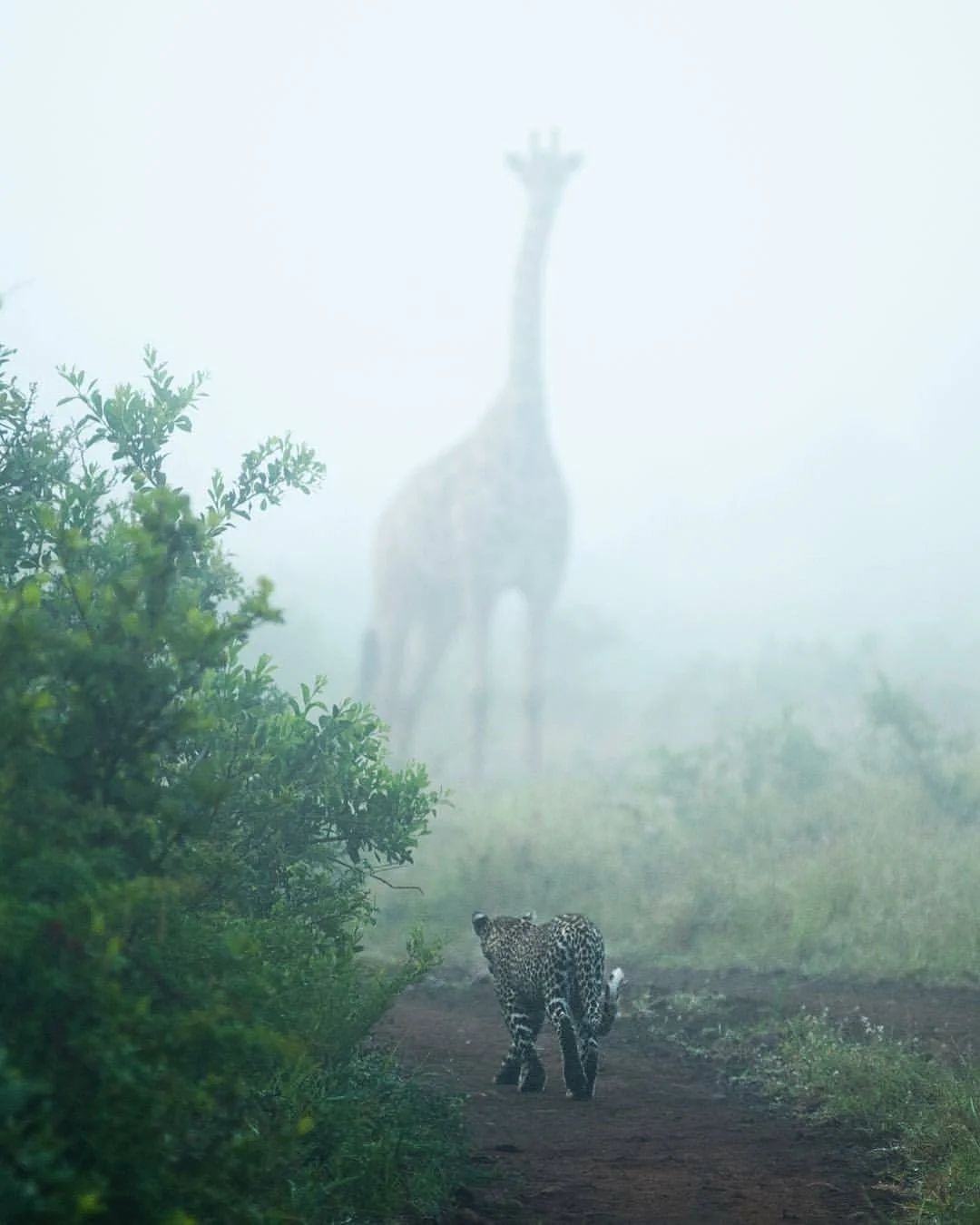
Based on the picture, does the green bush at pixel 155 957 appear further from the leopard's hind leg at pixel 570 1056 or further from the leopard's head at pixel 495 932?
the leopard's head at pixel 495 932

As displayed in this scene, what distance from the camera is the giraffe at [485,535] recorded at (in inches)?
749

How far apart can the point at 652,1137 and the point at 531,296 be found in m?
15.5

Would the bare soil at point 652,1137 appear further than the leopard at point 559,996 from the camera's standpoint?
No

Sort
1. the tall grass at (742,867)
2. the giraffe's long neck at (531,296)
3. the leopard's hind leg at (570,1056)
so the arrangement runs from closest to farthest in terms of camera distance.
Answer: the leopard's hind leg at (570,1056) < the tall grass at (742,867) < the giraffe's long neck at (531,296)

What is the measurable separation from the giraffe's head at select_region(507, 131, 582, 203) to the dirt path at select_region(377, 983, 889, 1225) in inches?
565

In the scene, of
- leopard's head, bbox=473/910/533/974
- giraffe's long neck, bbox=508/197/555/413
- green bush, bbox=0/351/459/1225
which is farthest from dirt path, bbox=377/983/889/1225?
giraffe's long neck, bbox=508/197/555/413

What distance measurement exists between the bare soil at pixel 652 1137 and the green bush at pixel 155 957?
1.45 feet

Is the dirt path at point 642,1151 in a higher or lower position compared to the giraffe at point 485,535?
lower

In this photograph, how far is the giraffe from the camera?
19.0 m

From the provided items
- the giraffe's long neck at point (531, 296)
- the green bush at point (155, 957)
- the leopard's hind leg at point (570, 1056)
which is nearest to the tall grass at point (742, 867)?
the leopard's hind leg at point (570, 1056)

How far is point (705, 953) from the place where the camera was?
10.8 m

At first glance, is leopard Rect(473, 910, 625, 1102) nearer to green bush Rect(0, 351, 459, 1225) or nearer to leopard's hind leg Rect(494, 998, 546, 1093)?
leopard's hind leg Rect(494, 998, 546, 1093)

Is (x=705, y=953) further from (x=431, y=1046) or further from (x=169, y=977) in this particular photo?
(x=169, y=977)

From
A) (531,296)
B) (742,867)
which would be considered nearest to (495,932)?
(742,867)
